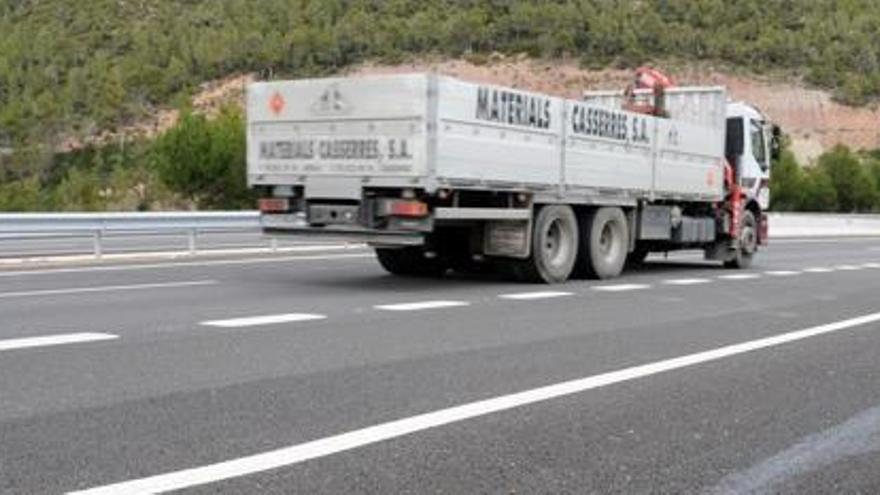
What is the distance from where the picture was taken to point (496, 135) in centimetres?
1591

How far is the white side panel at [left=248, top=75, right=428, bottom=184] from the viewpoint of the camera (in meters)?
15.1

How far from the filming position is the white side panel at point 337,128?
15102 millimetres

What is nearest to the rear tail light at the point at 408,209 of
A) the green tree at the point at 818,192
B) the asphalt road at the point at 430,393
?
the asphalt road at the point at 430,393

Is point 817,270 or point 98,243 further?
point 817,270

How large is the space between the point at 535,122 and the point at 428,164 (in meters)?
2.23

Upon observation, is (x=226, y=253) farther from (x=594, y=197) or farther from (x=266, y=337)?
(x=266, y=337)

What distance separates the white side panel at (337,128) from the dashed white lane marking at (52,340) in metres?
5.46

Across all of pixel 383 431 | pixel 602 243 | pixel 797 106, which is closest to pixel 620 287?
pixel 602 243

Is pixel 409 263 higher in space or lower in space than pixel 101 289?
higher

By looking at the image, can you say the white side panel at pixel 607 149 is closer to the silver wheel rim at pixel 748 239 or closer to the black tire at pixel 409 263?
the black tire at pixel 409 263

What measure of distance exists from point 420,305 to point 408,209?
1816mm

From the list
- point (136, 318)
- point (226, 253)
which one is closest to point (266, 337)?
point (136, 318)

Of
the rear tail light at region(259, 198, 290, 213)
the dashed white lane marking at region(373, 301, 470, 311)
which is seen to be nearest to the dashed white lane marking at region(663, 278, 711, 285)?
the dashed white lane marking at region(373, 301, 470, 311)

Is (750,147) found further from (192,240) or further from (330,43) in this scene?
(330,43)
